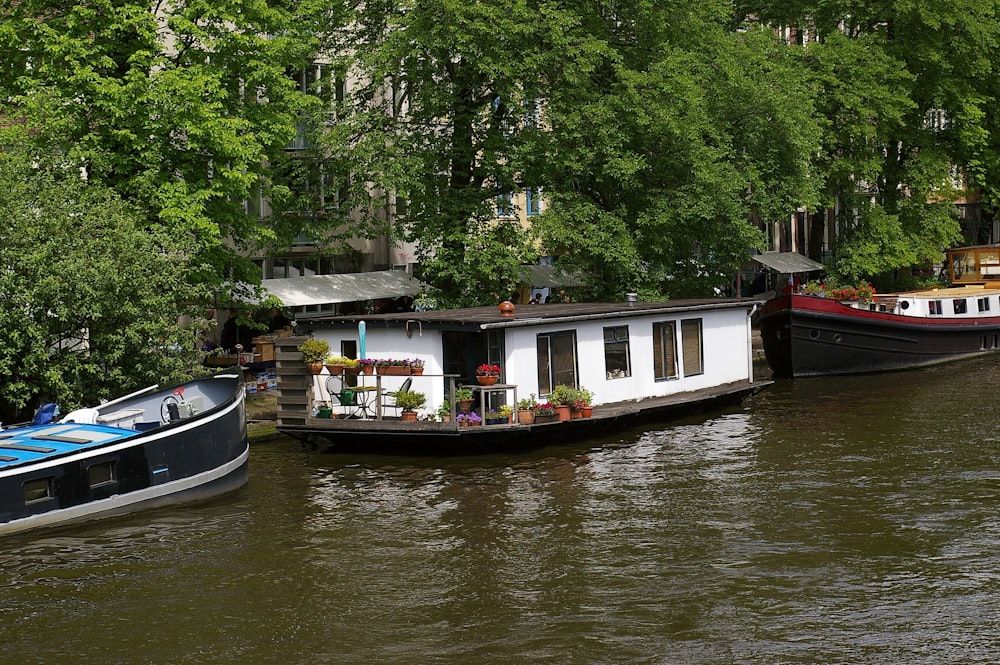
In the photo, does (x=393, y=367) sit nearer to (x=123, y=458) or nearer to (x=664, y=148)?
(x=123, y=458)

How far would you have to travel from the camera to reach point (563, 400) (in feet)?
87.0

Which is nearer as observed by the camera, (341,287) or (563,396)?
(563,396)

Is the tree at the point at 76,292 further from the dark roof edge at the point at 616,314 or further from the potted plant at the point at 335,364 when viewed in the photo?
the dark roof edge at the point at 616,314

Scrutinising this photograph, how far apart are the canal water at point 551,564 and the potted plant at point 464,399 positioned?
927mm

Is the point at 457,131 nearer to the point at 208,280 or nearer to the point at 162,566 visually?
the point at 208,280

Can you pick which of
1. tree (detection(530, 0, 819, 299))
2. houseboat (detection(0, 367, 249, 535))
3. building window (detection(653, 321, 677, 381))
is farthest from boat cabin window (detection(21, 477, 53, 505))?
tree (detection(530, 0, 819, 299))

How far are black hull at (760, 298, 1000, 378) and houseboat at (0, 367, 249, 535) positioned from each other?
17.6m

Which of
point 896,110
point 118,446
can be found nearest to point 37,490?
point 118,446

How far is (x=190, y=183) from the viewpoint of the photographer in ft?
96.3

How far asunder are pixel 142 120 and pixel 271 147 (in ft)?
14.0

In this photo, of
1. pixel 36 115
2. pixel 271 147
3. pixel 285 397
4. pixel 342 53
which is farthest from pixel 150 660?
pixel 342 53

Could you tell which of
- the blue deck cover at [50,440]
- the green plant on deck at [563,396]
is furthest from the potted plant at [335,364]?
the blue deck cover at [50,440]

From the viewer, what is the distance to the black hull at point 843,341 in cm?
3741

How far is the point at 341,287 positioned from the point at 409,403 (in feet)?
43.2
